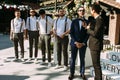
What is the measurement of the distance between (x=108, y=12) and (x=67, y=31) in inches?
207

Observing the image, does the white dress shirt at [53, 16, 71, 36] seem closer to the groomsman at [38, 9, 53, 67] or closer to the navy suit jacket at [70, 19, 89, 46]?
the groomsman at [38, 9, 53, 67]

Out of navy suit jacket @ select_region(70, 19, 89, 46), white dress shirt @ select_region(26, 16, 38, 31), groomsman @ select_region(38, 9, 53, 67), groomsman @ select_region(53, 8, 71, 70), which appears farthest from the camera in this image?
white dress shirt @ select_region(26, 16, 38, 31)

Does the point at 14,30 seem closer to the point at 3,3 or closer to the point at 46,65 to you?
the point at 46,65

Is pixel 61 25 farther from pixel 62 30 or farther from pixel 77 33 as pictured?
pixel 77 33

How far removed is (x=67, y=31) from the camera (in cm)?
976

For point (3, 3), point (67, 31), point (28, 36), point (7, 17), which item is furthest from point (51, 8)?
point (67, 31)

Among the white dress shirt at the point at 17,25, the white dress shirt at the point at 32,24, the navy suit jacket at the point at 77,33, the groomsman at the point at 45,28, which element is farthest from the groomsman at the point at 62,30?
the white dress shirt at the point at 17,25

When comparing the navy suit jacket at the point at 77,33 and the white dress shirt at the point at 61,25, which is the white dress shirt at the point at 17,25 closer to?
the white dress shirt at the point at 61,25

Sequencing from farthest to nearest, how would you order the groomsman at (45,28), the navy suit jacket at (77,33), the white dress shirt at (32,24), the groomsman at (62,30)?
the white dress shirt at (32,24)
the groomsman at (45,28)
the groomsman at (62,30)
the navy suit jacket at (77,33)

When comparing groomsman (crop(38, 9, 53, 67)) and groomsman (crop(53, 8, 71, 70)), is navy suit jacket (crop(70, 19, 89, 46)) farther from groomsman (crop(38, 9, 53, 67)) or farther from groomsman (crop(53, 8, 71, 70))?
groomsman (crop(38, 9, 53, 67))

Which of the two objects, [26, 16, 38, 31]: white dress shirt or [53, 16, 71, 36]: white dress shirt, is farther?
[26, 16, 38, 31]: white dress shirt

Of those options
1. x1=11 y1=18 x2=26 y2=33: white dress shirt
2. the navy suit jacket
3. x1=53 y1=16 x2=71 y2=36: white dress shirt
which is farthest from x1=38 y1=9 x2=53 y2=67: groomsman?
the navy suit jacket

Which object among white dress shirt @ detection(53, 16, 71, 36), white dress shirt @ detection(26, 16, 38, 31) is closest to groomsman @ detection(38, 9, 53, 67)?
white dress shirt @ detection(26, 16, 38, 31)

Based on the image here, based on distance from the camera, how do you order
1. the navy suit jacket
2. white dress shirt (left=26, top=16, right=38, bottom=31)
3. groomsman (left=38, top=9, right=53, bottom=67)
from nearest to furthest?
the navy suit jacket, groomsman (left=38, top=9, right=53, bottom=67), white dress shirt (left=26, top=16, right=38, bottom=31)
